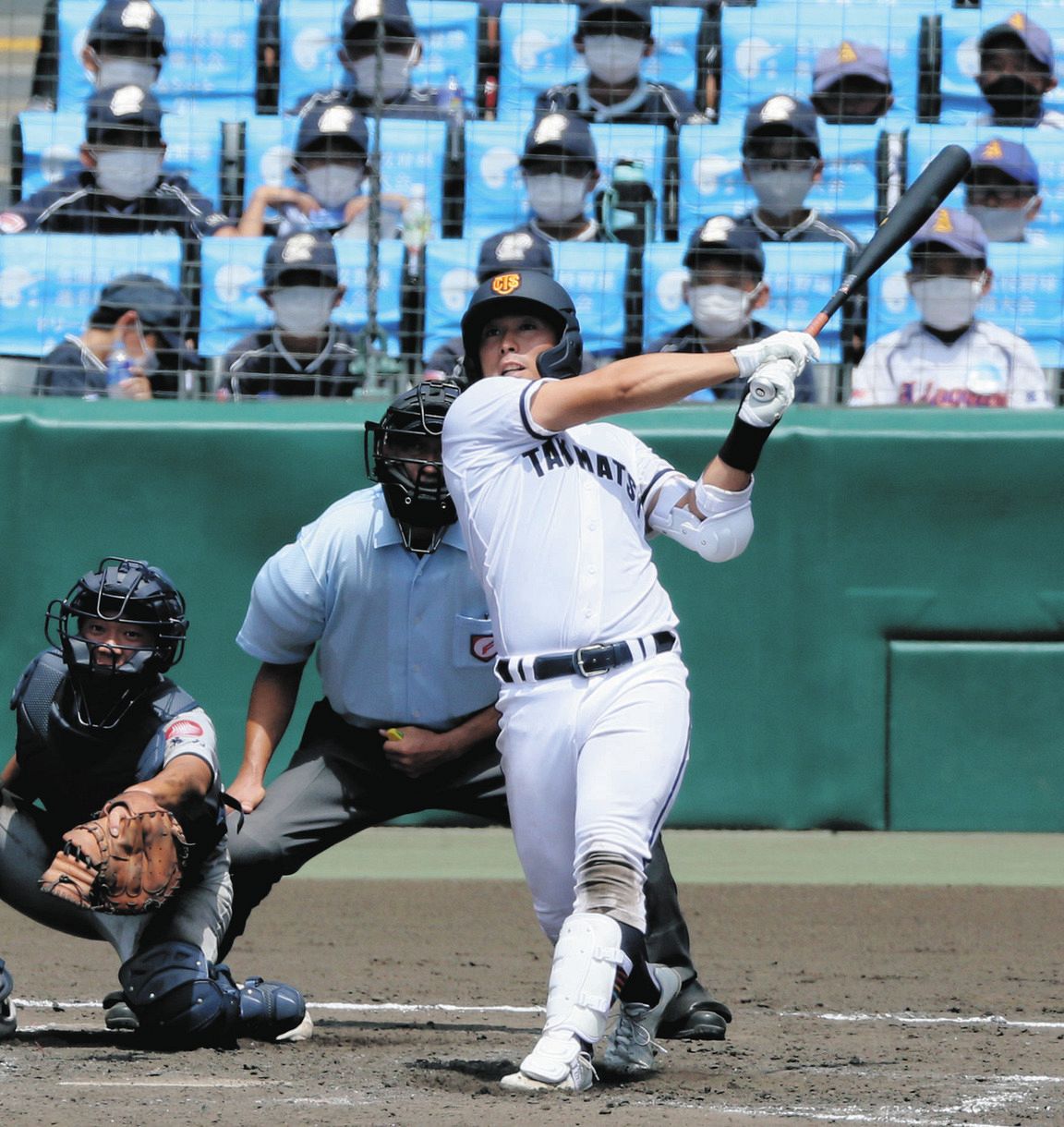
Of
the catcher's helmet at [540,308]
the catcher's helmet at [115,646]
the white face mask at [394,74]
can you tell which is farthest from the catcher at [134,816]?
the white face mask at [394,74]

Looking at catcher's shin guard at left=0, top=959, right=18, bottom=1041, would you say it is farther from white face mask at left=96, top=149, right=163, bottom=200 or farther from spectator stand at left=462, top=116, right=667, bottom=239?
spectator stand at left=462, top=116, right=667, bottom=239

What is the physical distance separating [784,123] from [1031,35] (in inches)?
45.0

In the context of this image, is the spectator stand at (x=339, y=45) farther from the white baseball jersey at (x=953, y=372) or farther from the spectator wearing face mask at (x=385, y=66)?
the white baseball jersey at (x=953, y=372)

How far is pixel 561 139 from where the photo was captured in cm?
722

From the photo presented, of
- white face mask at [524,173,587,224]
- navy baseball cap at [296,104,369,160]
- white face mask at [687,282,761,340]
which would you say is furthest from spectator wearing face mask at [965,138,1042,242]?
navy baseball cap at [296,104,369,160]

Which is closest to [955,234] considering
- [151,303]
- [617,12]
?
[617,12]

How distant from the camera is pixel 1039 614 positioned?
6340 millimetres

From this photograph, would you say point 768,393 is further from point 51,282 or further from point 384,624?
point 51,282

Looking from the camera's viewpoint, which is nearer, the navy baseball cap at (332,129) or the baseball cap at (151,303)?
the baseball cap at (151,303)

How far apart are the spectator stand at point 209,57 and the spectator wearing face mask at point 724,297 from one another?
87.1 inches

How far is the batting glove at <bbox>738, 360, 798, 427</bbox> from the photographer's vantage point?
10.5 feet

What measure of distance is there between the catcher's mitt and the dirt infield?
320 mm

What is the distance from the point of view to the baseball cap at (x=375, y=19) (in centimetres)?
757

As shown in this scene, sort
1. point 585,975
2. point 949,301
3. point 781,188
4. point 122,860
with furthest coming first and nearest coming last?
point 781,188 < point 949,301 < point 122,860 < point 585,975
